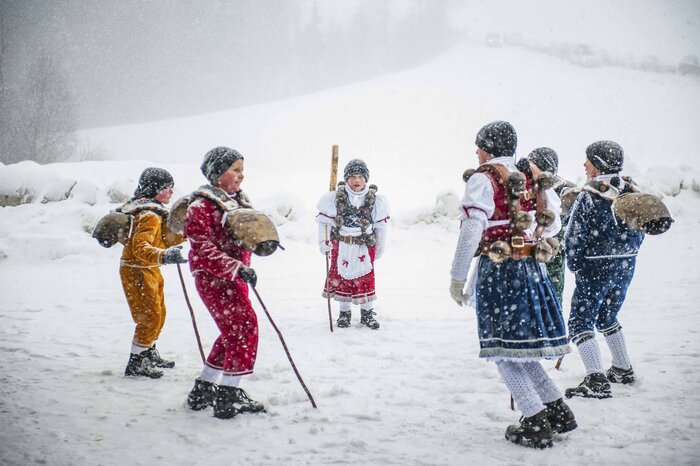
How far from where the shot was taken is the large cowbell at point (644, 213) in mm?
3432

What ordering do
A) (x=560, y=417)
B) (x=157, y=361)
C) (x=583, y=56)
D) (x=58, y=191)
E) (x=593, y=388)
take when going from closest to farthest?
1. (x=560, y=417)
2. (x=593, y=388)
3. (x=157, y=361)
4. (x=58, y=191)
5. (x=583, y=56)

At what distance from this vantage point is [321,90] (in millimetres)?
45125

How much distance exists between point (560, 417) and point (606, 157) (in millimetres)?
2166

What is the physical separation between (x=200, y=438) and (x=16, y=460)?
0.95 metres

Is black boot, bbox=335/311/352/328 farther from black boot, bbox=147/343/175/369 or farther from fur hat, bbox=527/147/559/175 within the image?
fur hat, bbox=527/147/559/175

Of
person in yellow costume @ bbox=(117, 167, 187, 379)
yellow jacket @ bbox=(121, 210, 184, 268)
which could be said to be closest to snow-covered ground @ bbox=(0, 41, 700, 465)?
person in yellow costume @ bbox=(117, 167, 187, 379)

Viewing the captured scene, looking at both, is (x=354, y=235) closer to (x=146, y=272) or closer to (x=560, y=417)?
(x=146, y=272)

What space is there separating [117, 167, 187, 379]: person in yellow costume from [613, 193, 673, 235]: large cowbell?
369 cm

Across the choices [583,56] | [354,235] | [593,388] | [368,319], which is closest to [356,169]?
[354,235]

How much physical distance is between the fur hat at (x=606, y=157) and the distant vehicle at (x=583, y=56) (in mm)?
46474

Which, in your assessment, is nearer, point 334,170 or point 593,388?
point 593,388

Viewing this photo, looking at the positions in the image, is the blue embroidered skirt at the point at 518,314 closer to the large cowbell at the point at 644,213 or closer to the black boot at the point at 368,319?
the large cowbell at the point at 644,213

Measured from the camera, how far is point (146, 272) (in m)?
4.15

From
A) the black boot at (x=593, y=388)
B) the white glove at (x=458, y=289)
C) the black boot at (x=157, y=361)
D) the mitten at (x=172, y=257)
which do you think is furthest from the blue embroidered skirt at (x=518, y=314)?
the black boot at (x=157, y=361)
